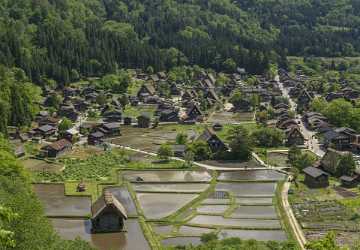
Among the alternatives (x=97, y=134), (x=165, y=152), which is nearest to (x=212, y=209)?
(x=165, y=152)

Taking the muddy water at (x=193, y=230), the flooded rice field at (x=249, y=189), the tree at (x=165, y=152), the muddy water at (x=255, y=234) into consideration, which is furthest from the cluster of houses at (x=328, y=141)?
the tree at (x=165, y=152)

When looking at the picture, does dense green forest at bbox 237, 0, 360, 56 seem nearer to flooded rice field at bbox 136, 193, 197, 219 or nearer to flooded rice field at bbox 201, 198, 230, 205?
flooded rice field at bbox 201, 198, 230, 205

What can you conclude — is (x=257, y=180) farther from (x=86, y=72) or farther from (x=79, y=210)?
(x=86, y=72)

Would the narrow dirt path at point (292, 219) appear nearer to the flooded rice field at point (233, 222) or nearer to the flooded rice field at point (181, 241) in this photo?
the flooded rice field at point (233, 222)

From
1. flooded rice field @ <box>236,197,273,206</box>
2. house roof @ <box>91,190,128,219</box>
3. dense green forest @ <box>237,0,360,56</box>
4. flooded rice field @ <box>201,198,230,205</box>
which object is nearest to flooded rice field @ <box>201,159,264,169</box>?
flooded rice field @ <box>236,197,273,206</box>

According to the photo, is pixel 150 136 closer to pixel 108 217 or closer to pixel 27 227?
pixel 108 217

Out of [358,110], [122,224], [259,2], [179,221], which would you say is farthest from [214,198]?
[259,2]
